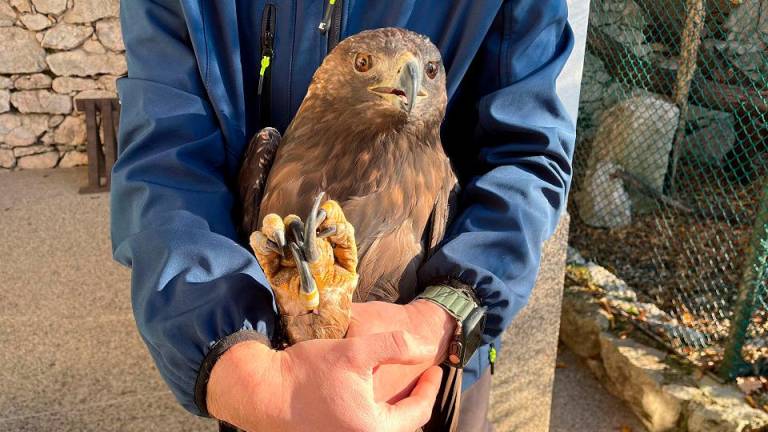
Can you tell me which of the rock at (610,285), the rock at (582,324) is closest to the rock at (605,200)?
the rock at (610,285)

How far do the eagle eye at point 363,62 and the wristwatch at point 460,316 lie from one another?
572mm

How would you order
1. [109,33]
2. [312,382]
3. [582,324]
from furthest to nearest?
1. [109,33]
2. [582,324]
3. [312,382]

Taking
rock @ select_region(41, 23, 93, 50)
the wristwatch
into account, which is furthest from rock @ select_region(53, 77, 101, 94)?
the wristwatch

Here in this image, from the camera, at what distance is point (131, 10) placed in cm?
182

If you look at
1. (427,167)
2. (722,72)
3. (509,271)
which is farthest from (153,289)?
(722,72)

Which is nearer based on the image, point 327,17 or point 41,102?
point 327,17

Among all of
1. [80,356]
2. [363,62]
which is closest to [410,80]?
[363,62]

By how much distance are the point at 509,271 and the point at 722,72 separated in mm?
4557

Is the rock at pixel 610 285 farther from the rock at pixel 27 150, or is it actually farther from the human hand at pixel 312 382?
the rock at pixel 27 150

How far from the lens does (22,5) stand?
684 cm

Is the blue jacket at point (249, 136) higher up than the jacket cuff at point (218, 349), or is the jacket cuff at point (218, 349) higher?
the blue jacket at point (249, 136)

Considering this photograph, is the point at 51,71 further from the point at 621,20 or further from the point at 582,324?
the point at 582,324

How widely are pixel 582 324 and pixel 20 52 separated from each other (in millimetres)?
6123

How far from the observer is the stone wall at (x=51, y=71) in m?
6.95
